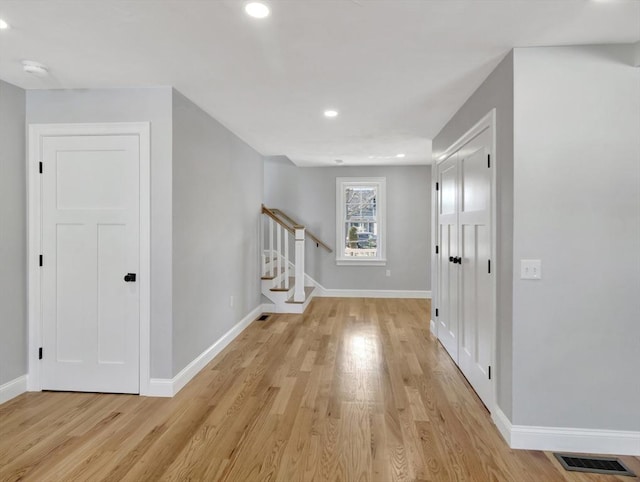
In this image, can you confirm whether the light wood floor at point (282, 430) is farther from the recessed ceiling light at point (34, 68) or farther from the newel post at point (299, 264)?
the recessed ceiling light at point (34, 68)

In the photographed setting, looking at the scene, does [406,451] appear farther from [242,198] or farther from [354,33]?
[242,198]

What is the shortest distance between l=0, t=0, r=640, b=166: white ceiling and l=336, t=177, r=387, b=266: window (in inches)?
133

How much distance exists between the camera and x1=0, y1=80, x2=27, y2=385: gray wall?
2.72 metres

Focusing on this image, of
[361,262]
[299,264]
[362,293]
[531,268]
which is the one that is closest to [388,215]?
[361,262]

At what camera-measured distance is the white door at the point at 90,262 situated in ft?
9.34

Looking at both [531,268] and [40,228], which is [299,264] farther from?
[531,268]

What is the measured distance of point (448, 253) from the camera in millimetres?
3711

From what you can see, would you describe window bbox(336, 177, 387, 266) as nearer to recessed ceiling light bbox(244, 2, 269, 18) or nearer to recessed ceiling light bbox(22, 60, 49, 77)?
recessed ceiling light bbox(22, 60, 49, 77)

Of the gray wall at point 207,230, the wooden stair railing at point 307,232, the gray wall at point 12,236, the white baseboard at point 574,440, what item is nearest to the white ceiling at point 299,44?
the gray wall at point 12,236

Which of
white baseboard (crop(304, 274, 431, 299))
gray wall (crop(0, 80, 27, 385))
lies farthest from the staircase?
gray wall (crop(0, 80, 27, 385))

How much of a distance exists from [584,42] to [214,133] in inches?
120

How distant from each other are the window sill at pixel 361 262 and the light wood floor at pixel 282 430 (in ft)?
10.3

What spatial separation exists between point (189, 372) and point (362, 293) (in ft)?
13.5

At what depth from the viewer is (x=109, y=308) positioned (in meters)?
2.88
